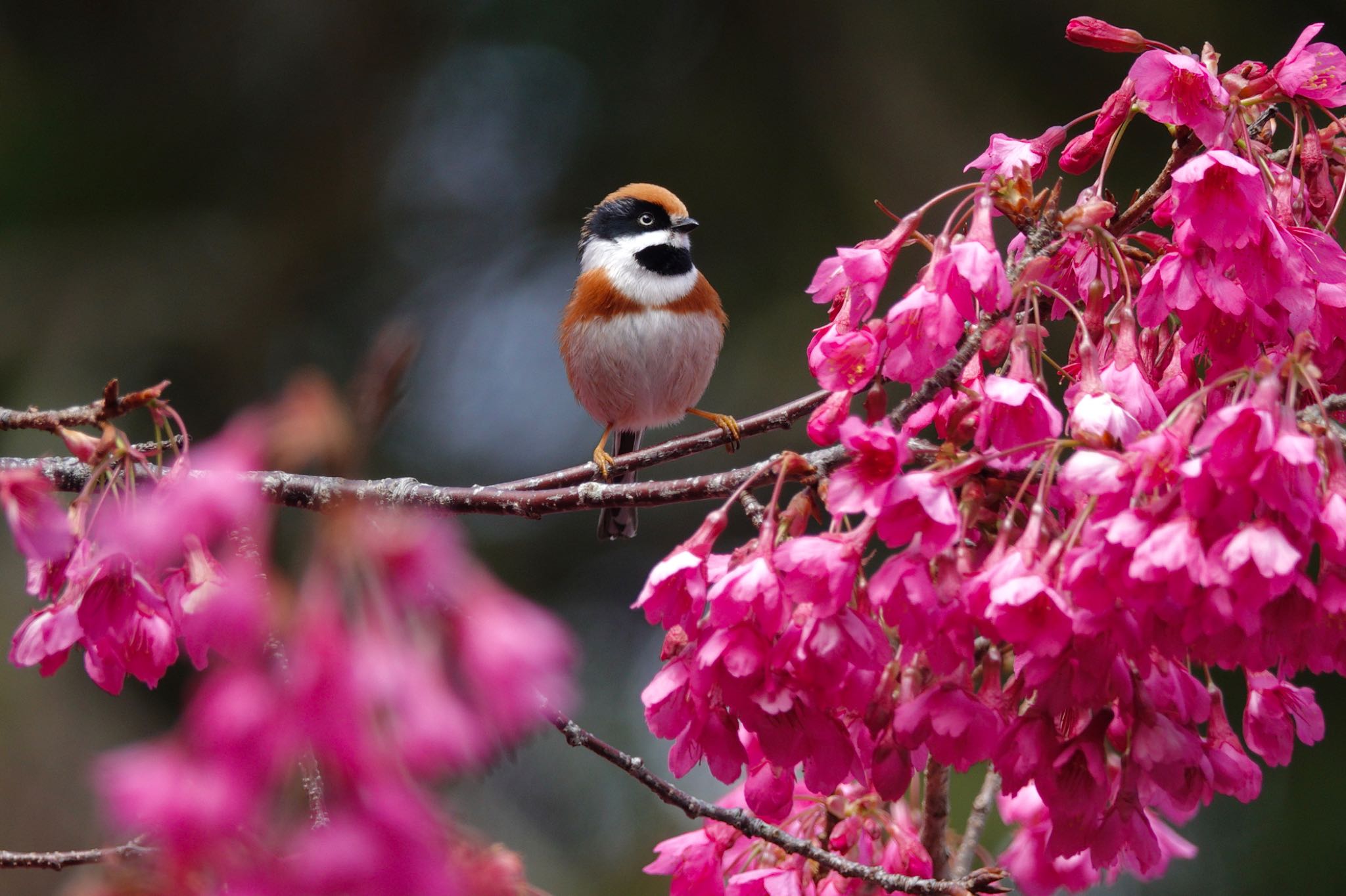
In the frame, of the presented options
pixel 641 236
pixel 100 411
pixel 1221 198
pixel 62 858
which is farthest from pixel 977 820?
pixel 641 236

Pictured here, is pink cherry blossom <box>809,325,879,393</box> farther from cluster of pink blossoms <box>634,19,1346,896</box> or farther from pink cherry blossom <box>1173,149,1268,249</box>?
pink cherry blossom <box>1173,149,1268,249</box>

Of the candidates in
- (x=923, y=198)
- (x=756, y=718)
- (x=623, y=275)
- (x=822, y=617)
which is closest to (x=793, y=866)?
(x=756, y=718)

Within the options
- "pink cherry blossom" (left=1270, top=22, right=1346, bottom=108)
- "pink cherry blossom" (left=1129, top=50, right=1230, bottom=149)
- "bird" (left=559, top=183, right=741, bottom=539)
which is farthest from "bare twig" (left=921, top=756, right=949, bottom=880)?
"bird" (left=559, top=183, right=741, bottom=539)

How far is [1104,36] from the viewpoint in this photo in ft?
5.95

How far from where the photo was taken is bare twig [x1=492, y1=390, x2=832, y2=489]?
7.63 feet

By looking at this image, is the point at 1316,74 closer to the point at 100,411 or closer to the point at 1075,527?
the point at 1075,527

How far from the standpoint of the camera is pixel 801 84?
27.9ft

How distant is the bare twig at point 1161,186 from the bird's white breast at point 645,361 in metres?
2.38

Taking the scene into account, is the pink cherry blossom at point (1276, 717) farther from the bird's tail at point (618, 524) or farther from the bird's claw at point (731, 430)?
the bird's tail at point (618, 524)

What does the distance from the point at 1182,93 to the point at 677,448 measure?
1144 mm

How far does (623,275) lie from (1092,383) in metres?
2.86

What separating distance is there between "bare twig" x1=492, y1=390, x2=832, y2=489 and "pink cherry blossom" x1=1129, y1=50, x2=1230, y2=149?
86 centimetres

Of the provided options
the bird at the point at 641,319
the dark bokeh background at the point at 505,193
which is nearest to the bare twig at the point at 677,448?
the bird at the point at 641,319

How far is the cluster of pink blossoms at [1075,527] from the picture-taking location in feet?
Answer: 3.91
